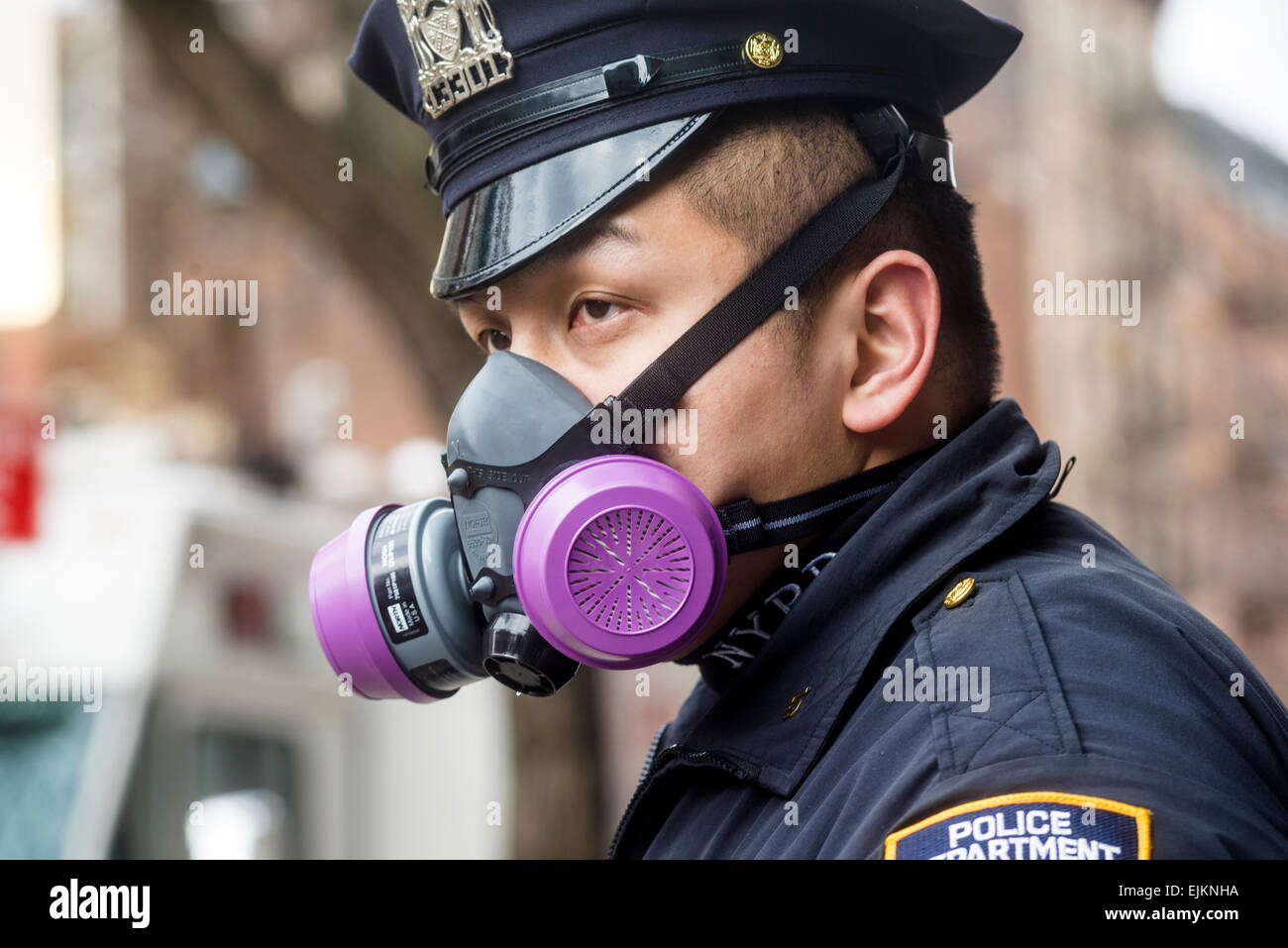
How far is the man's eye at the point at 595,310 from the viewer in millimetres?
2016

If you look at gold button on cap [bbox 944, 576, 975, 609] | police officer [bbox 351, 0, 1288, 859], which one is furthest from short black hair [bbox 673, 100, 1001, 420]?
gold button on cap [bbox 944, 576, 975, 609]

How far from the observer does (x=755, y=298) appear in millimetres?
1991

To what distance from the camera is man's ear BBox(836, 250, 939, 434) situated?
6.49ft

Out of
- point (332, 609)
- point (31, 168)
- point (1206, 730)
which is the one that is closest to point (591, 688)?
point (332, 609)

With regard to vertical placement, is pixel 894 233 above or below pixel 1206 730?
above

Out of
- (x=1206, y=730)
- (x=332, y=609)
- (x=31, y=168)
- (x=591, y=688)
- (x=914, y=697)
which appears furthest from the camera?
(x=31, y=168)

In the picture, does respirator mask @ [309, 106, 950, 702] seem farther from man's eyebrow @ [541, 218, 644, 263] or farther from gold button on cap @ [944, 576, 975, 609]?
gold button on cap @ [944, 576, 975, 609]

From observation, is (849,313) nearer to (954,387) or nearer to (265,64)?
(954,387)

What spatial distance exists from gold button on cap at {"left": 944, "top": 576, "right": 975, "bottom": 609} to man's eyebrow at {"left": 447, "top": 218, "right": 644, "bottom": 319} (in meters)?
0.64

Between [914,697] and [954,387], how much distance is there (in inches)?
24.6

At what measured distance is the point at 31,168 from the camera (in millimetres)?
8930
